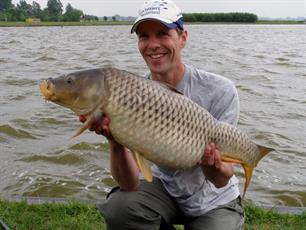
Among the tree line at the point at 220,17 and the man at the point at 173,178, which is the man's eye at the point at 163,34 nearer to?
the man at the point at 173,178

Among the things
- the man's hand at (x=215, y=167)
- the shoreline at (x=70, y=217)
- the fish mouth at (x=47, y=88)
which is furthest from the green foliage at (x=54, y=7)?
the fish mouth at (x=47, y=88)

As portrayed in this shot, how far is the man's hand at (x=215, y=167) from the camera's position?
2.92 meters

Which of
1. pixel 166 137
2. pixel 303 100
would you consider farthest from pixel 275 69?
pixel 166 137

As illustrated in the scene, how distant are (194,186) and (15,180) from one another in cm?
326

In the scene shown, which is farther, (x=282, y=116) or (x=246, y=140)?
(x=282, y=116)

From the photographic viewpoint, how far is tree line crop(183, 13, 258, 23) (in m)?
67.0

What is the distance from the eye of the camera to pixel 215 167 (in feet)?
9.99

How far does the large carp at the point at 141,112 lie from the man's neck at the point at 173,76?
1.84 feet

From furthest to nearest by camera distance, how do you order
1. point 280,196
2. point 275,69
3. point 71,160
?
point 275,69 → point 71,160 → point 280,196

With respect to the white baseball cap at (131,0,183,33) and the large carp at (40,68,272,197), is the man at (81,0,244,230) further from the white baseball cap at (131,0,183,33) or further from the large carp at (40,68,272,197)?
the large carp at (40,68,272,197)

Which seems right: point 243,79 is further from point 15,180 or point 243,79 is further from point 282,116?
point 15,180

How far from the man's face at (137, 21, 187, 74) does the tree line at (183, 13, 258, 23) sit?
206 ft

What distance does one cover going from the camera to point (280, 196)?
19.2 ft

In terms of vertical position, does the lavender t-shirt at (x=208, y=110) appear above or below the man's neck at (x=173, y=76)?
below
